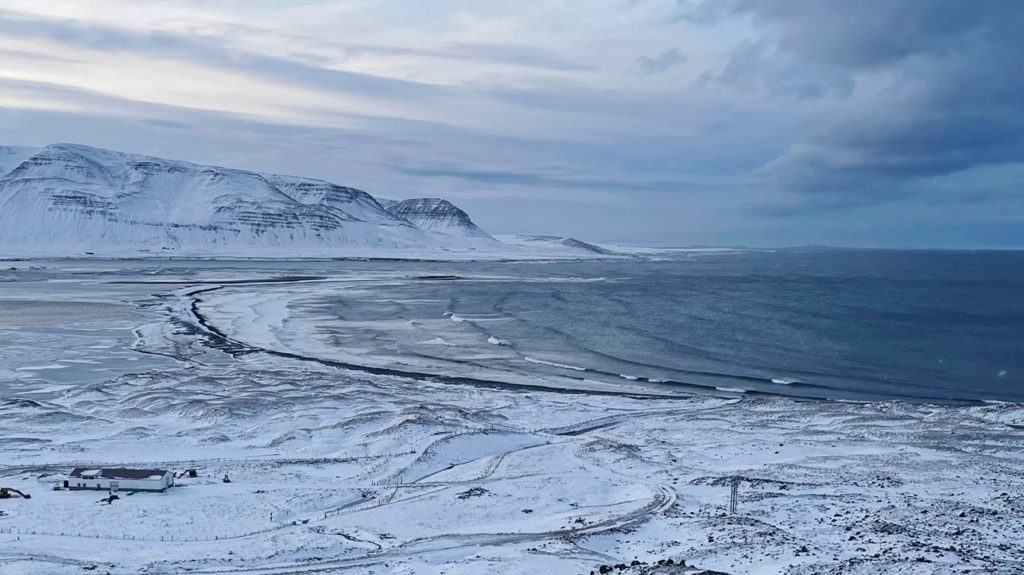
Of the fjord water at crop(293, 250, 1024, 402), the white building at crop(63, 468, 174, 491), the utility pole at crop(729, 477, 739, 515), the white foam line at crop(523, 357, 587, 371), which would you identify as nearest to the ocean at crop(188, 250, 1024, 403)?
the fjord water at crop(293, 250, 1024, 402)

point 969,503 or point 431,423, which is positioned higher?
point 969,503

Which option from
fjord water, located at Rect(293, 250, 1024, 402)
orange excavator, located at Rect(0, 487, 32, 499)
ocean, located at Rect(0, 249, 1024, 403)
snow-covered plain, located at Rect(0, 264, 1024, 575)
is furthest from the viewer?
fjord water, located at Rect(293, 250, 1024, 402)

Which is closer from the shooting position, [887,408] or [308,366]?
[887,408]

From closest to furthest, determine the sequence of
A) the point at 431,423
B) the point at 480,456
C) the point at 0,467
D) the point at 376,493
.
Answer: the point at 376,493 → the point at 0,467 → the point at 480,456 → the point at 431,423

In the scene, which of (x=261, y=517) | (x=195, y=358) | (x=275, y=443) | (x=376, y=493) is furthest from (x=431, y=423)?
(x=195, y=358)

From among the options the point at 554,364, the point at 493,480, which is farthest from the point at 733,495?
the point at 554,364

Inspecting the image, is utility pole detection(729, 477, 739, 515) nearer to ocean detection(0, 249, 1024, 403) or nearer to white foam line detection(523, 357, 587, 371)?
ocean detection(0, 249, 1024, 403)

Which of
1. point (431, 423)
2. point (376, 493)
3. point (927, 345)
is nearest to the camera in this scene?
point (376, 493)

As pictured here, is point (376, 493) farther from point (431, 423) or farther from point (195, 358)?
point (195, 358)
